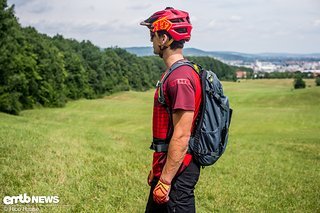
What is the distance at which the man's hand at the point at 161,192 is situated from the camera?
13.9 feet

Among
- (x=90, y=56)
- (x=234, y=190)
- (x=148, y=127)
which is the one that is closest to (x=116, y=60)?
(x=90, y=56)

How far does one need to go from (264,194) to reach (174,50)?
21.0 ft

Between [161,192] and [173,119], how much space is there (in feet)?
2.82

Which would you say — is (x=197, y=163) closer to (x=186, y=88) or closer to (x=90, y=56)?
(x=186, y=88)

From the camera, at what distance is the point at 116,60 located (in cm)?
11938

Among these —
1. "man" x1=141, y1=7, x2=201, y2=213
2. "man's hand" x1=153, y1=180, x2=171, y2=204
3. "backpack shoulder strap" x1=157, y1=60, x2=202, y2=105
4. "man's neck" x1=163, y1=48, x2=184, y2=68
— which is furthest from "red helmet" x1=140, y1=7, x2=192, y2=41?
"man's hand" x1=153, y1=180, x2=171, y2=204

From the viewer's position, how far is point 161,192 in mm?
4238

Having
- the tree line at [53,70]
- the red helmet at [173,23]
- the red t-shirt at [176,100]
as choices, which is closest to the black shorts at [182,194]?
the red t-shirt at [176,100]

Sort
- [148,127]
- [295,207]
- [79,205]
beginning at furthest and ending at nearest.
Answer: [148,127], [295,207], [79,205]

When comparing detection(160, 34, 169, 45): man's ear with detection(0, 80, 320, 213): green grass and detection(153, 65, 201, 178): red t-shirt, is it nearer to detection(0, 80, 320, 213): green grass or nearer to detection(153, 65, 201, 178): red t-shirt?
detection(153, 65, 201, 178): red t-shirt

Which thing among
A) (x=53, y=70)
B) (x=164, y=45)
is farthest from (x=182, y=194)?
(x=53, y=70)

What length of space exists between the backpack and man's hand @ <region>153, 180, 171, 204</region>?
533 mm

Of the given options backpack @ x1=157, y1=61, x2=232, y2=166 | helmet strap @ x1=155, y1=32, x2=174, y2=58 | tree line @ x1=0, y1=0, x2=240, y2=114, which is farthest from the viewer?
tree line @ x1=0, y1=0, x2=240, y2=114

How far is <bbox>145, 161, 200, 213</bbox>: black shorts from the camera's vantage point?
4.36 meters
